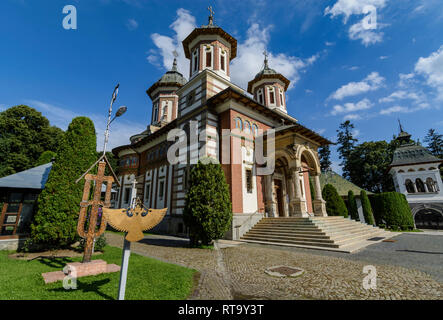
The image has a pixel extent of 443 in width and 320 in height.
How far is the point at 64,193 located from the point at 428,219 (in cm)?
4025

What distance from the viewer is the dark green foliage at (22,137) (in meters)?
25.5

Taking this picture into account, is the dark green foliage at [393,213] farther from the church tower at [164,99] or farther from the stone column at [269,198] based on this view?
the church tower at [164,99]

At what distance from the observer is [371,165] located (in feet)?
127

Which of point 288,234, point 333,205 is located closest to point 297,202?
point 288,234

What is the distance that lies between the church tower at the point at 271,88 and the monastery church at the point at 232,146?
552 centimetres

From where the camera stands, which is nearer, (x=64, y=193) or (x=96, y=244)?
(x=64, y=193)

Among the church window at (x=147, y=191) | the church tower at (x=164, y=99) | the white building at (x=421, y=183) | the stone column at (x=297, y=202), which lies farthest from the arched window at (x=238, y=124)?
the white building at (x=421, y=183)

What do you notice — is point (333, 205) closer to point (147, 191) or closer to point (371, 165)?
point (147, 191)

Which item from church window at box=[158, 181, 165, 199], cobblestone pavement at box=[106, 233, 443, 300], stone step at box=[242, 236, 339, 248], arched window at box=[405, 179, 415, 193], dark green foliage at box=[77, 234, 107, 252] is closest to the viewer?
cobblestone pavement at box=[106, 233, 443, 300]

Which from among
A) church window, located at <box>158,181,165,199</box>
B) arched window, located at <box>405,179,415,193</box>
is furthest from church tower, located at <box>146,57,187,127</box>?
arched window, located at <box>405,179,415,193</box>

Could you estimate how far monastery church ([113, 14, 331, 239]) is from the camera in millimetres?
13977

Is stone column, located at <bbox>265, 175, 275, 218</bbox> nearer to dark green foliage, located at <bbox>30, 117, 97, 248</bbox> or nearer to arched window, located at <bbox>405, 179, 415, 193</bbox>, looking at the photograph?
dark green foliage, located at <bbox>30, 117, 97, 248</bbox>

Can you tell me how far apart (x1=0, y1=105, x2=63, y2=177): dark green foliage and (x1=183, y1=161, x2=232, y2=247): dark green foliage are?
1005 inches

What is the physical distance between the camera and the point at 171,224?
15820 mm
